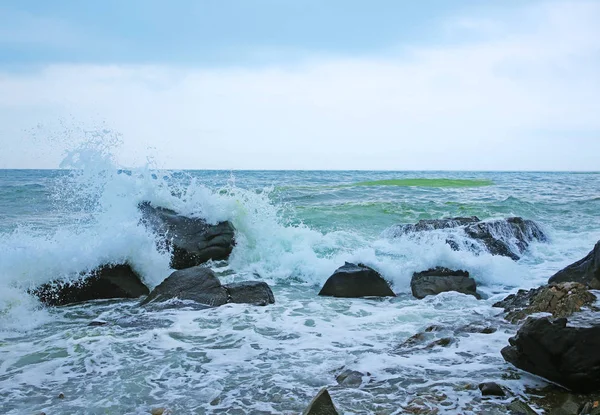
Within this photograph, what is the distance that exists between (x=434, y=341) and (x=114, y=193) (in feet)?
25.2

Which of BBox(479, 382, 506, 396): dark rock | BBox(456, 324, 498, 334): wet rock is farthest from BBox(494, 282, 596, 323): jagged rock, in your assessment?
BBox(479, 382, 506, 396): dark rock

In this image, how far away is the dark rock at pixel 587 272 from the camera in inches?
246

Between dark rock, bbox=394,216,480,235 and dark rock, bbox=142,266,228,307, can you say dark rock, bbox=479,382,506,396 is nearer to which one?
dark rock, bbox=142,266,228,307

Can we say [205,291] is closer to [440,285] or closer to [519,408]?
[440,285]

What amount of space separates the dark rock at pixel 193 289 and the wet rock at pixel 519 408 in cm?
411

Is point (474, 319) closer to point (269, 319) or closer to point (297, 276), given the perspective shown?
point (269, 319)

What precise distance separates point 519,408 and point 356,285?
4324mm

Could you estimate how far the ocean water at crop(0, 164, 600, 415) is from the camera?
3908 millimetres

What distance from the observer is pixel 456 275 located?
8.66m

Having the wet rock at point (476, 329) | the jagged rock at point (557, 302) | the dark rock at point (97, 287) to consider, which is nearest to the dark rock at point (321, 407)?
the wet rock at point (476, 329)

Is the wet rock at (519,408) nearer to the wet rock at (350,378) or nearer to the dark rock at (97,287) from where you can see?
the wet rock at (350,378)

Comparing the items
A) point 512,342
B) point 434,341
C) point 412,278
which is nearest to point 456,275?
point 412,278

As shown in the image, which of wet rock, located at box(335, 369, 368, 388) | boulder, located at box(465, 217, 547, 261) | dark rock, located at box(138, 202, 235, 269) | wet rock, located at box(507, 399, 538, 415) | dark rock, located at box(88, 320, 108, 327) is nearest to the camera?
wet rock, located at box(507, 399, 538, 415)

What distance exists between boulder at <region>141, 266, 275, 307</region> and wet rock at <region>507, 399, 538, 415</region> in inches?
155
